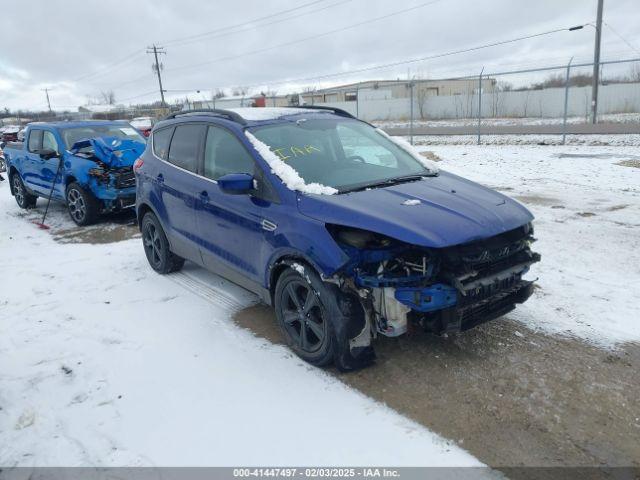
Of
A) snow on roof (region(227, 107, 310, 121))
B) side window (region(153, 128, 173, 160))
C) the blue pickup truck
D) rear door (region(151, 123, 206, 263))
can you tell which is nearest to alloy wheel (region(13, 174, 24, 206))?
the blue pickup truck

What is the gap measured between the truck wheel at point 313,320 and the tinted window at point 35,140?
8.18 m

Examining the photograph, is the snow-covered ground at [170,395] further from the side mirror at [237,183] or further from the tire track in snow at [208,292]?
the side mirror at [237,183]

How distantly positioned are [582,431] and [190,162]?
3.97 m

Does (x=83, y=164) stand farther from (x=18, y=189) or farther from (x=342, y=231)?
(x=342, y=231)

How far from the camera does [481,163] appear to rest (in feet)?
42.5

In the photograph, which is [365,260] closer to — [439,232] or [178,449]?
[439,232]

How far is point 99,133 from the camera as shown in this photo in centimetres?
966

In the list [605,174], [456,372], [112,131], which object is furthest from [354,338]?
[605,174]

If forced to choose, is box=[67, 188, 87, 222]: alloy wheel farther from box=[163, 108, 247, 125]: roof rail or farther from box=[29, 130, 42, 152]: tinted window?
box=[163, 108, 247, 125]: roof rail

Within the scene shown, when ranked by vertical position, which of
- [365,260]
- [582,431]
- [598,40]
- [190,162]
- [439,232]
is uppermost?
[598,40]

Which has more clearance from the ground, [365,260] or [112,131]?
[112,131]

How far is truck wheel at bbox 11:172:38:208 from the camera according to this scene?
10.6m

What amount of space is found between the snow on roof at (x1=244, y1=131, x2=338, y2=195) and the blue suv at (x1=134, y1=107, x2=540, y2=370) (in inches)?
0.4

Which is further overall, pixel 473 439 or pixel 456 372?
pixel 456 372
